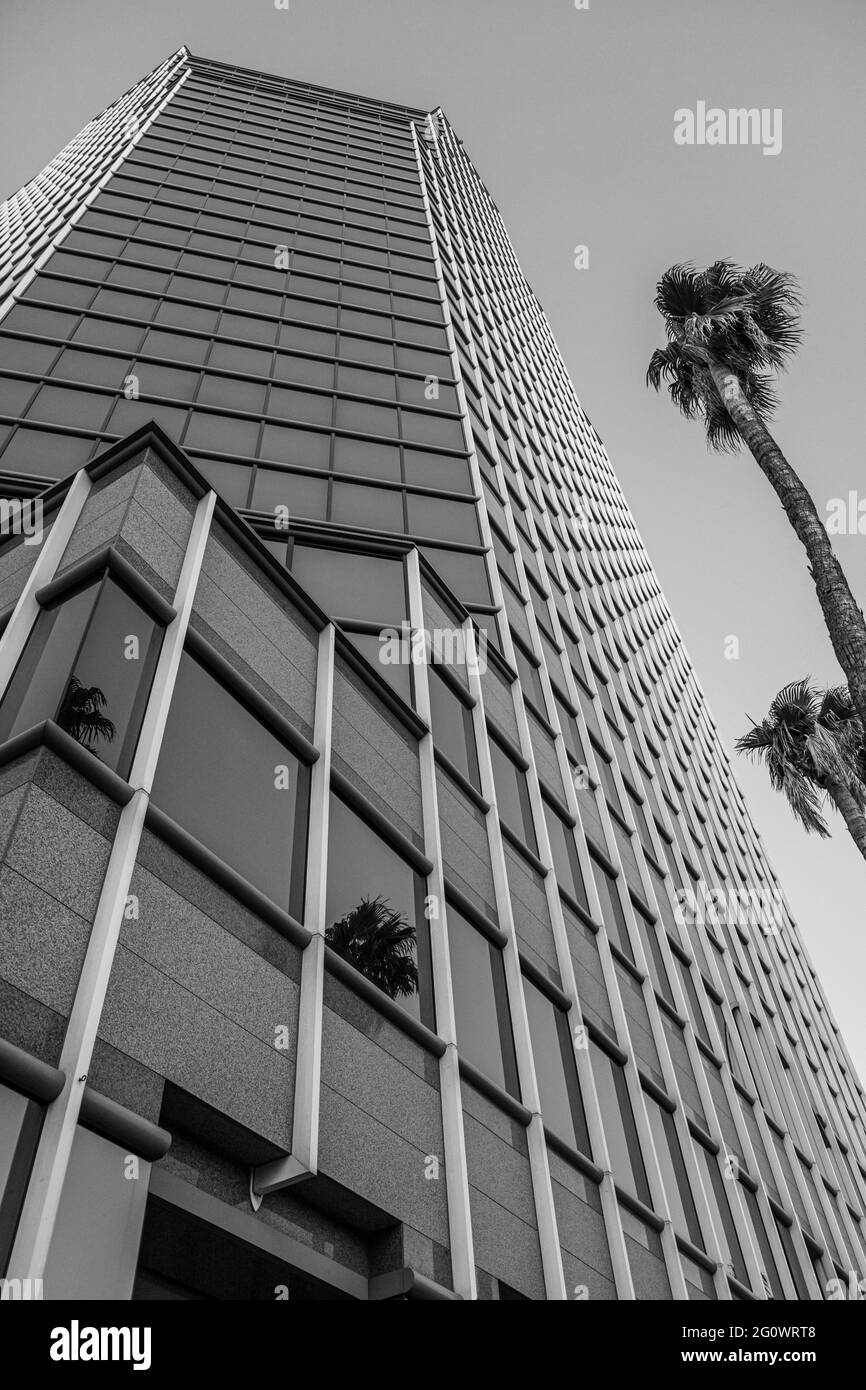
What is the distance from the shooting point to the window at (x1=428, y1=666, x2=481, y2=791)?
547 inches

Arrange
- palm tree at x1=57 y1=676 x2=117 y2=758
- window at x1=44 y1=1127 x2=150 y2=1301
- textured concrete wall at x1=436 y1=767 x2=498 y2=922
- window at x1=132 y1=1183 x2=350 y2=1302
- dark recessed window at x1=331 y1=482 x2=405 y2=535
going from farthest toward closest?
1. dark recessed window at x1=331 y1=482 x2=405 y2=535
2. textured concrete wall at x1=436 y1=767 x2=498 y2=922
3. palm tree at x1=57 y1=676 x2=117 y2=758
4. window at x1=132 y1=1183 x2=350 y2=1302
5. window at x1=44 y1=1127 x2=150 y2=1301

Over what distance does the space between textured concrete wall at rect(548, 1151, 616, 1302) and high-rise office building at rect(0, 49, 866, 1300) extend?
7 centimetres

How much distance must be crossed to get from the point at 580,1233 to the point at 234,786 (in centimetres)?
597

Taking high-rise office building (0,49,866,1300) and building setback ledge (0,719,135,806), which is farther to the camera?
building setback ledge (0,719,135,806)

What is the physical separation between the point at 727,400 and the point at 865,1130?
2549cm

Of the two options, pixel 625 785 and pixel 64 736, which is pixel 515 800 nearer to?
pixel 625 785

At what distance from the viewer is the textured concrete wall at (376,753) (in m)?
11.4

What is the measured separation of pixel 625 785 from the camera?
21.0 meters

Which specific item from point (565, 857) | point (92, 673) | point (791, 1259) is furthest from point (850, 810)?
point (92, 673)

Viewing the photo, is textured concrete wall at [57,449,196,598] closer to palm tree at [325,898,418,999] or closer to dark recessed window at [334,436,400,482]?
palm tree at [325,898,418,999]

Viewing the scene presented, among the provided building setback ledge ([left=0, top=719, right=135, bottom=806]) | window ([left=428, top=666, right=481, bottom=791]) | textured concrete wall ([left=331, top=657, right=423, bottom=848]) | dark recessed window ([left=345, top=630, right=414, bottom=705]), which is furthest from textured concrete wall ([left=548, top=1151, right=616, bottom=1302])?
building setback ledge ([left=0, top=719, right=135, bottom=806])

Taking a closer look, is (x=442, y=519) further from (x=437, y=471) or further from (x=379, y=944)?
(x=379, y=944)

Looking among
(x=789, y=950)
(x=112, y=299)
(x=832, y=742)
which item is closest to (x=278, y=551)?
(x=112, y=299)

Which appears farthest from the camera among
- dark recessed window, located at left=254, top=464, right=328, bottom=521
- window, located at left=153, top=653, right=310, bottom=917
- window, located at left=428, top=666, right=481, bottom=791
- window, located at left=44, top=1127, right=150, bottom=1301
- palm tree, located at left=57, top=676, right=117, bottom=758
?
dark recessed window, located at left=254, top=464, right=328, bottom=521
